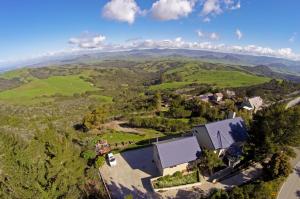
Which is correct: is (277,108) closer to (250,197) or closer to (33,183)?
(250,197)

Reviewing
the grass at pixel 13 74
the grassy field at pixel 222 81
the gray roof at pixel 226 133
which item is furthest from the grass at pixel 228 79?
the grass at pixel 13 74

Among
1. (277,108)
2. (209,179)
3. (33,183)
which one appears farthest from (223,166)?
(33,183)

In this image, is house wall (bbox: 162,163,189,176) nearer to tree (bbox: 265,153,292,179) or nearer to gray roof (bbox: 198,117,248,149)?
gray roof (bbox: 198,117,248,149)

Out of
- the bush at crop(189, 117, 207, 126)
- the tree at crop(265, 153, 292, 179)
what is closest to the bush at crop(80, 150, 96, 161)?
the bush at crop(189, 117, 207, 126)

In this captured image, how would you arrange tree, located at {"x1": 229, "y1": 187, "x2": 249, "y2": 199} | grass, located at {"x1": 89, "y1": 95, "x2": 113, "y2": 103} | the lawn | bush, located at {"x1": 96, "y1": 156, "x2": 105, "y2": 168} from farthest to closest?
1. the lawn
2. grass, located at {"x1": 89, "y1": 95, "x2": 113, "y2": 103}
3. bush, located at {"x1": 96, "y1": 156, "x2": 105, "y2": 168}
4. tree, located at {"x1": 229, "y1": 187, "x2": 249, "y2": 199}

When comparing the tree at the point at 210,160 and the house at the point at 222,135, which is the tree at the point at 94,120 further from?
the tree at the point at 210,160

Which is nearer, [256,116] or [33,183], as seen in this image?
[33,183]

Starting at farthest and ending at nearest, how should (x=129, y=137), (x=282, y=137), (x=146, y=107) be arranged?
1. (x=146, y=107)
2. (x=129, y=137)
3. (x=282, y=137)
